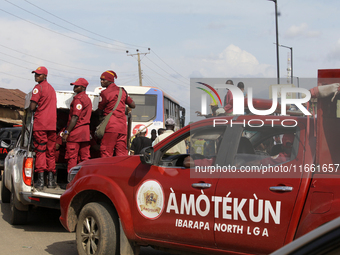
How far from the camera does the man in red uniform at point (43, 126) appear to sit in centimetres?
708

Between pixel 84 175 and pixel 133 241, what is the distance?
1.05m

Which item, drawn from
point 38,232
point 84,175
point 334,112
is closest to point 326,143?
point 334,112

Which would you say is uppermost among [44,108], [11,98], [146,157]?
[11,98]

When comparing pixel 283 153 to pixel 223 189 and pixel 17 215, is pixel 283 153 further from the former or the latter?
pixel 17 215

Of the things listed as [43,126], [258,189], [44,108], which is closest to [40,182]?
[43,126]

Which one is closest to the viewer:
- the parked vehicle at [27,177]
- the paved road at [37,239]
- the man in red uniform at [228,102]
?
the man in red uniform at [228,102]

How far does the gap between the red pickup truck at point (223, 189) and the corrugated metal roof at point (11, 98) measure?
85.0 ft

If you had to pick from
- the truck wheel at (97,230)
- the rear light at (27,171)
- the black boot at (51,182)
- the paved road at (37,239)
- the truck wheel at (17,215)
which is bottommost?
the paved road at (37,239)

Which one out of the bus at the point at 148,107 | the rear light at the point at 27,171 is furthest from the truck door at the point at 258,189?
the bus at the point at 148,107

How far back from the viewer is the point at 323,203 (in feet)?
10.8

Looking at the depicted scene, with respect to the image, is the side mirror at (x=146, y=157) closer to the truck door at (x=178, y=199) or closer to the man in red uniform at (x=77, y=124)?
the truck door at (x=178, y=199)

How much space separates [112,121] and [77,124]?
66 cm

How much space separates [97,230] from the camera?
15.4 ft

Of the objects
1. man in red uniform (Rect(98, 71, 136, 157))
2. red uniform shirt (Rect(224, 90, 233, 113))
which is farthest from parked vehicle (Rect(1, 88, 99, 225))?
red uniform shirt (Rect(224, 90, 233, 113))
